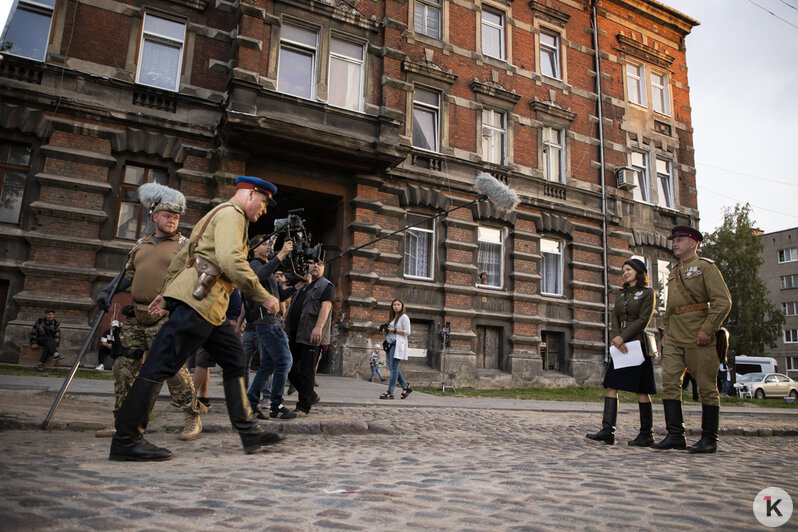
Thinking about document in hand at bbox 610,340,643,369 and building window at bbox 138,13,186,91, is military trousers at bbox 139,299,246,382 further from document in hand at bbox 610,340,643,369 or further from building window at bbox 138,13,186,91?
building window at bbox 138,13,186,91

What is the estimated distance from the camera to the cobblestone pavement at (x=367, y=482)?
250 cm

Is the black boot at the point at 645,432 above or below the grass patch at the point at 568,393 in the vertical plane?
above

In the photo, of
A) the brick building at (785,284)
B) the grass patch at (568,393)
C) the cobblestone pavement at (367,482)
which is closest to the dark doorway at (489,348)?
the grass patch at (568,393)

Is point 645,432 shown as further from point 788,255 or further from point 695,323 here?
point 788,255

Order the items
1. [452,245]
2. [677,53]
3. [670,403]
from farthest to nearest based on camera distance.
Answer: [677,53] → [452,245] → [670,403]

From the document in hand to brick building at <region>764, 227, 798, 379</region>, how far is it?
5475cm

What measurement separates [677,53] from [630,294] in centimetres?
2230

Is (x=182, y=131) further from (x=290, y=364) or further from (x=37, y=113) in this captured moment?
(x=290, y=364)

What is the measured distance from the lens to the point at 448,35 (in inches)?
711

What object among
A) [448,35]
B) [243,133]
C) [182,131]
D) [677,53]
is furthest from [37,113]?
[677,53]

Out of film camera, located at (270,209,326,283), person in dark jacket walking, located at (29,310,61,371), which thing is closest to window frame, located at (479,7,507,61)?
film camera, located at (270,209,326,283)

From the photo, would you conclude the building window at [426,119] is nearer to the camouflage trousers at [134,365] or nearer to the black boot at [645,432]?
the black boot at [645,432]

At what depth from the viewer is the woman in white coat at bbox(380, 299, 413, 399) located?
10086mm

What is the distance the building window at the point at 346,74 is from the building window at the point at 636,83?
12.5m
